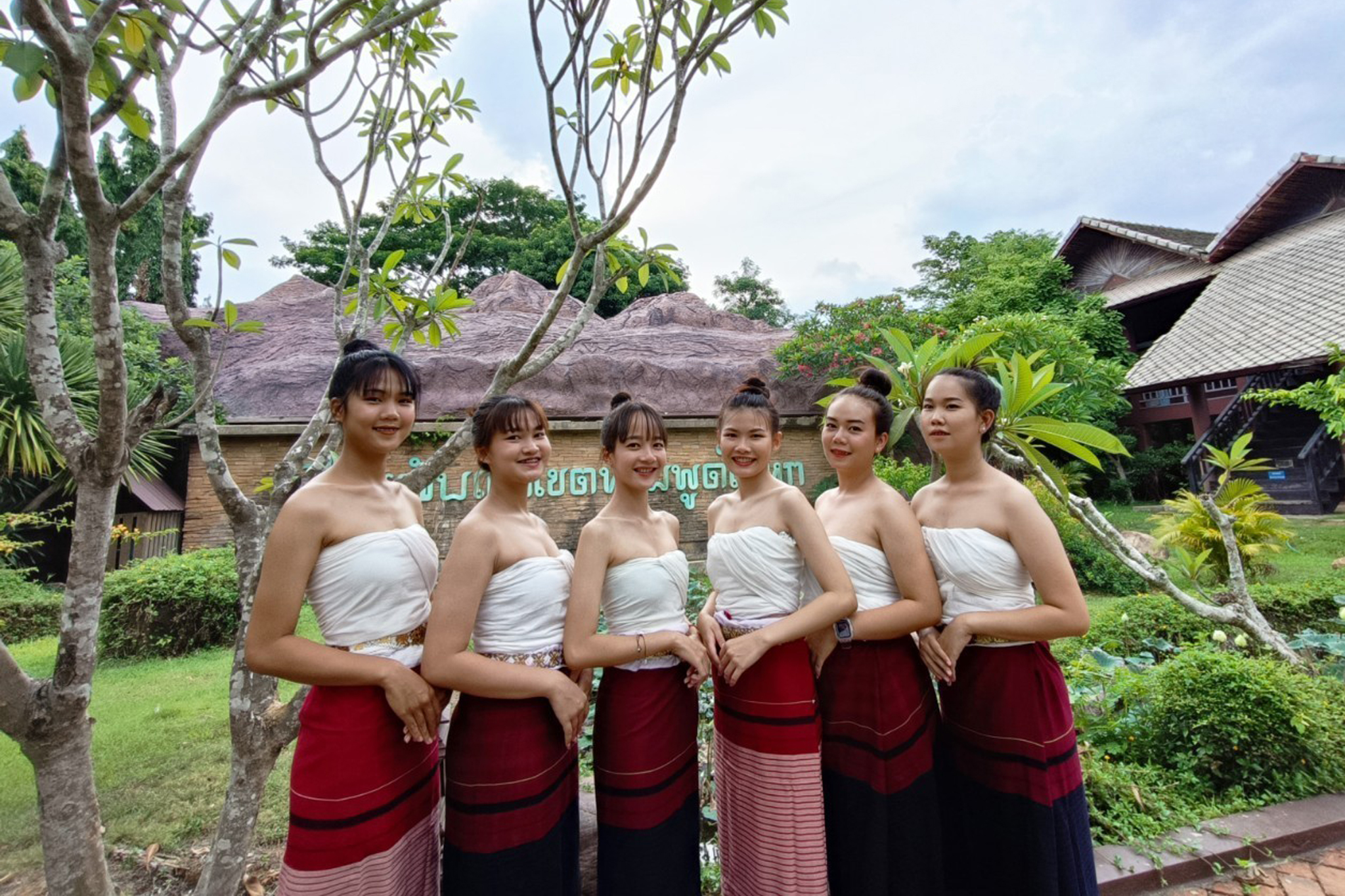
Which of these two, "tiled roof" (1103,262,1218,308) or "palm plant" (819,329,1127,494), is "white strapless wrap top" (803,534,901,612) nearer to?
"palm plant" (819,329,1127,494)

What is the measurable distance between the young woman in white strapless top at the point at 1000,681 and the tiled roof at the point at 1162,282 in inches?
694

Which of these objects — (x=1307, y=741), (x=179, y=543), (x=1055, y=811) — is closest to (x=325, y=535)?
(x=1055, y=811)

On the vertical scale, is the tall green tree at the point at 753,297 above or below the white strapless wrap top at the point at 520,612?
above

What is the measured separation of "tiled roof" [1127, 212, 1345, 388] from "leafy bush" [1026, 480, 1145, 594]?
204 inches

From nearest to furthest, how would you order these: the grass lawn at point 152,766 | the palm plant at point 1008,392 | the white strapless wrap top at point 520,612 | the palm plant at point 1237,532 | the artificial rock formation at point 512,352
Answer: the white strapless wrap top at point 520,612
the palm plant at point 1008,392
the grass lawn at point 152,766
the palm plant at point 1237,532
the artificial rock formation at point 512,352

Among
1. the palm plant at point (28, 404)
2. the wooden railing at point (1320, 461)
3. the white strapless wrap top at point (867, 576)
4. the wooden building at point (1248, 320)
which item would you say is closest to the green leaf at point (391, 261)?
the white strapless wrap top at point (867, 576)

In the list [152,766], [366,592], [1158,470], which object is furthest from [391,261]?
[1158,470]

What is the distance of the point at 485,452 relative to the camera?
178cm

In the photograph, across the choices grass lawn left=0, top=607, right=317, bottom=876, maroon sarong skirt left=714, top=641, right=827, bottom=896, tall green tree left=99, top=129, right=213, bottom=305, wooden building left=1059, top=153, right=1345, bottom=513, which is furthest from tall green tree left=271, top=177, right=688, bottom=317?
maroon sarong skirt left=714, top=641, right=827, bottom=896

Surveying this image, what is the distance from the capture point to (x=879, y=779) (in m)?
1.74

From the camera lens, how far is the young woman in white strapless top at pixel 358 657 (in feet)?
4.68

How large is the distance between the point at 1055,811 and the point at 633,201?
2376 mm

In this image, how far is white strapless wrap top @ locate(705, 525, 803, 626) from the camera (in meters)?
1.82

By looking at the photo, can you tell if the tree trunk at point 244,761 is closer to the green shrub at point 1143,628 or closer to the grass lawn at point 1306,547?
the green shrub at point 1143,628
